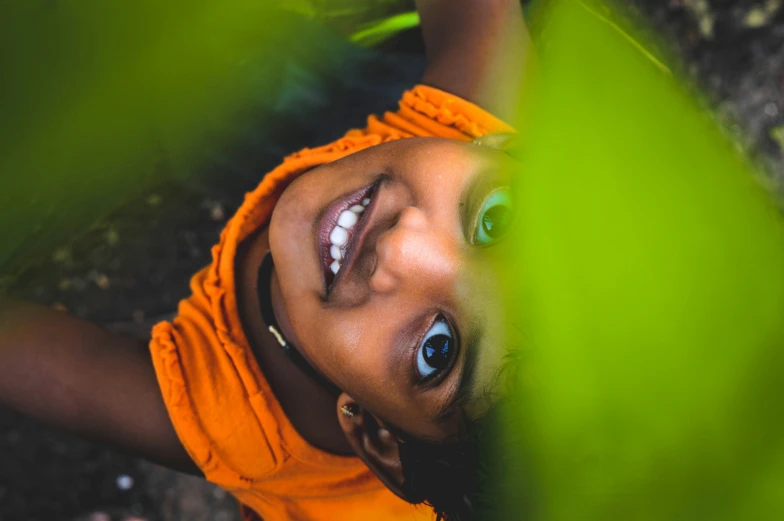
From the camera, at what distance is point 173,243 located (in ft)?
4.25

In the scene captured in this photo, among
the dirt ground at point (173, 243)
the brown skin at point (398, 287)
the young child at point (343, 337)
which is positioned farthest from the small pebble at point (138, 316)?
the brown skin at point (398, 287)

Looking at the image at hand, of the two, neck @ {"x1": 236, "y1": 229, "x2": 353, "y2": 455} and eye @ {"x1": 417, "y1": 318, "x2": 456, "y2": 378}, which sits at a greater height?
eye @ {"x1": 417, "y1": 318, "x2": 456, "y2": 378}

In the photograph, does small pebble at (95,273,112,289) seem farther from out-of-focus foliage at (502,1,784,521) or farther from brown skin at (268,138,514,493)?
out-of-focus foliage at (502,1,784,521)

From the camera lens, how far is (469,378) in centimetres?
60

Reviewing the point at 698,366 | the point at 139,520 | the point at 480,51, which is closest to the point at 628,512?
the point at 698,366

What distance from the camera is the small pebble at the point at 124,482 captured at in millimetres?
1209

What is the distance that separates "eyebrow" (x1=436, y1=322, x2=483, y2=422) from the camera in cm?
58

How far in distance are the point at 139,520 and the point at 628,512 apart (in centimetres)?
122

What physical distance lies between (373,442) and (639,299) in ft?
2.10

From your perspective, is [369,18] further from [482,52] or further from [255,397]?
[255,397]

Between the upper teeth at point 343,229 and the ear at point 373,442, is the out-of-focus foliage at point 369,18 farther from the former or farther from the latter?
the ear at point 373,442

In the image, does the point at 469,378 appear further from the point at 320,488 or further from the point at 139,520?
the point at 139,520

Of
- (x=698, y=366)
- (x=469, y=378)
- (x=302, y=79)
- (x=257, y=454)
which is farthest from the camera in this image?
(x=302, y=79)

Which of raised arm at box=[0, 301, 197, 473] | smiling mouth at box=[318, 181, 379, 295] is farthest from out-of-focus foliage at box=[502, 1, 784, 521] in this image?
raised arm at box=[0, 301, 197, 473]
